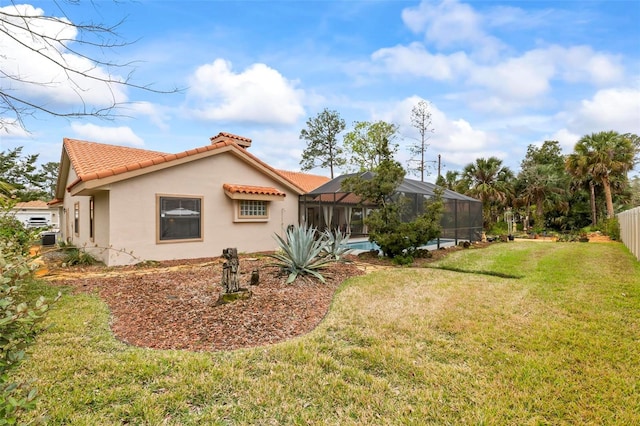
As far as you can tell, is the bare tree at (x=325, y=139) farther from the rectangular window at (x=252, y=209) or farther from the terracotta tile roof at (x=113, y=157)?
the rectangular window at (x=252, y=209)

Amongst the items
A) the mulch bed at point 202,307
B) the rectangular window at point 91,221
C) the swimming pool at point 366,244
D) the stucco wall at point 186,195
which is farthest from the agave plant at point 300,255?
the rectangular window at point 91,221

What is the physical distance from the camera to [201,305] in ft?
16.0

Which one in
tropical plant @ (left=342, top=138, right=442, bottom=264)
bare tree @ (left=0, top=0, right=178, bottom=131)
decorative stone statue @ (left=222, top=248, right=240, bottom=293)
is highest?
bare tree @ (left=0, top=0, right=178, bottom=131)

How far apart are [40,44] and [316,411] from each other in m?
3.92

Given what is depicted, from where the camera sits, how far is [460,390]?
8.89 feet

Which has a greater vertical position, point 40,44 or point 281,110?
point 281,110

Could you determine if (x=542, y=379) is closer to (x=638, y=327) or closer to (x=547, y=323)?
(x=547, y=323)

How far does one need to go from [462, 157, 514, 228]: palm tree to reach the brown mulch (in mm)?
17092

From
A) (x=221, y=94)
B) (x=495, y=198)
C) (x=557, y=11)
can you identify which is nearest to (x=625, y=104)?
(x=557, y=11)

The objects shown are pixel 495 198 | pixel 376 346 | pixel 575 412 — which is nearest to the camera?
pixel 575 412

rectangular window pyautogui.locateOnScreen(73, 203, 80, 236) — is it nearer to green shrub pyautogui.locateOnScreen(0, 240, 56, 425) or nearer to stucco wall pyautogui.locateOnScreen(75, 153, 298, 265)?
stucco wall pyautogui.locateOnScreen(75, 153, 298, 265)

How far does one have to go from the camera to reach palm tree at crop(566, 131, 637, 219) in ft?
65.9

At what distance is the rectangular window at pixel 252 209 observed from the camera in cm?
1118

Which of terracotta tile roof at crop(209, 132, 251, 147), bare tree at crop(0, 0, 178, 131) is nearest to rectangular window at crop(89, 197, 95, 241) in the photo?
terracotta tile roof at crop(209, 132, 251, 147)
